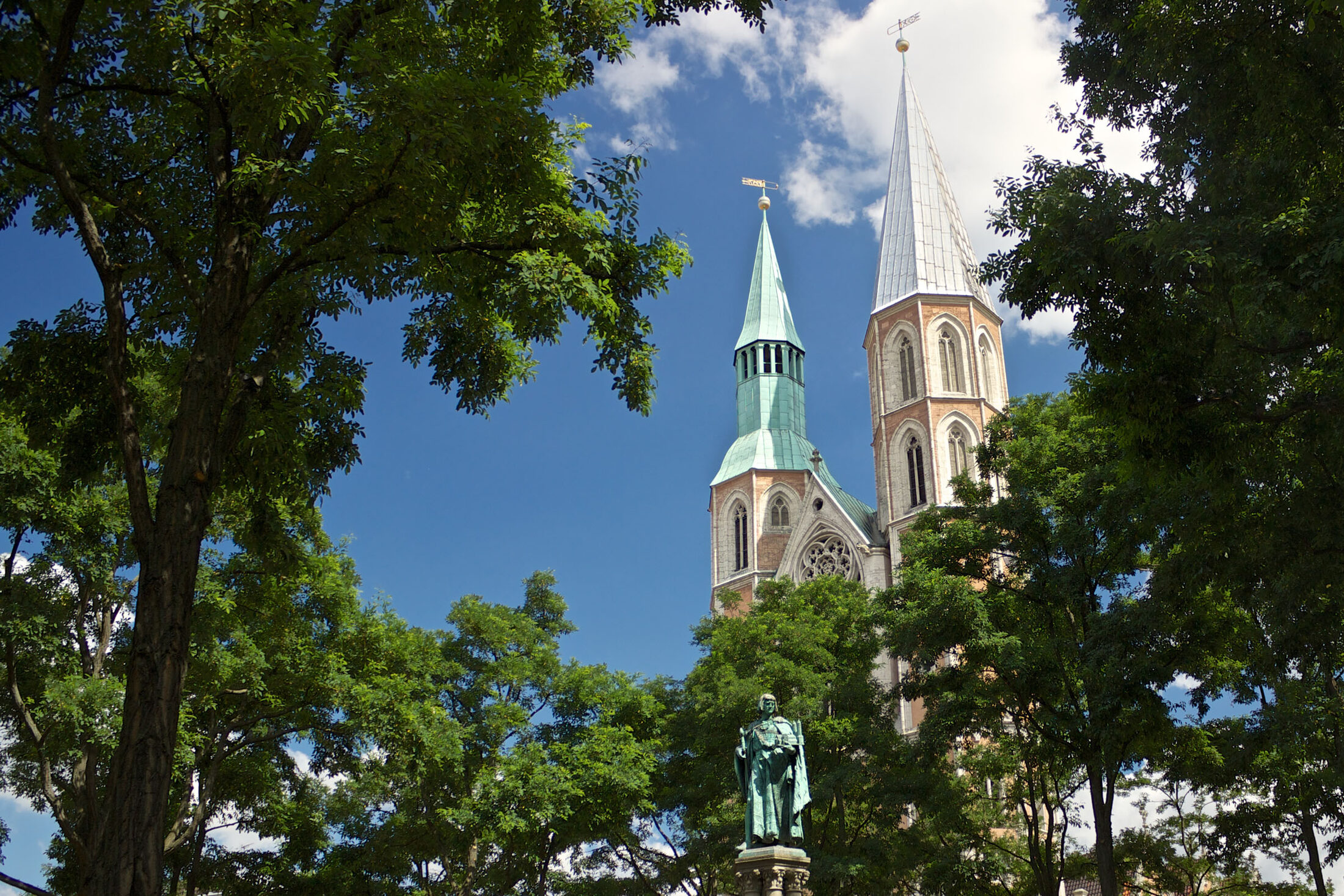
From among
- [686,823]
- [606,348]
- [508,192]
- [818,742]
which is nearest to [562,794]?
[686,823]

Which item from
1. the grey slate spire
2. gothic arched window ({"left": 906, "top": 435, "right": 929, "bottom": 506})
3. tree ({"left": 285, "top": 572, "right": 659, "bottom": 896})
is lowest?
tree ({"left": 285, "top": 572, "right": 659, "bottom": 896})

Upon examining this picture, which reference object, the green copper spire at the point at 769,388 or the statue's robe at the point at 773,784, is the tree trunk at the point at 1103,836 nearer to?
the statue's robe at the point at 773,784

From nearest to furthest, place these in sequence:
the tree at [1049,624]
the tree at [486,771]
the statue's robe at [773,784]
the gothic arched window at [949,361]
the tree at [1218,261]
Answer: the tree at [1218,261] → the statue's robe at [773,784] → the tree at [1049,624] → the tree at [486,771] → the gothic arched window at [949,361]

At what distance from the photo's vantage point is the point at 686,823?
877 inches

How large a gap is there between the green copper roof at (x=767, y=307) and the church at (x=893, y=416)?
1.65m

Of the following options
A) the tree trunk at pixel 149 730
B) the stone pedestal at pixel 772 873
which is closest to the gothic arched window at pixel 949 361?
the stone pedestal at pixel 772 873

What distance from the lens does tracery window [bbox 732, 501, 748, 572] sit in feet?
172

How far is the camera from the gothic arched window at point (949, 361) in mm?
46062

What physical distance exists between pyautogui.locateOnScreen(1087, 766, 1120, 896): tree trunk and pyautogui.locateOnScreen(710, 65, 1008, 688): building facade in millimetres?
23229

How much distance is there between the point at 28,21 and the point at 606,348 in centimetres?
460

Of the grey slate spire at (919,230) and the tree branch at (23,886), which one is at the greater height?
the grey slate spire at (919,230)

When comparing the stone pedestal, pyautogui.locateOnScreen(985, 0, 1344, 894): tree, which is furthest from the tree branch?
pyautogui.locateOnScreen(985, 0, 1344, 894): tree

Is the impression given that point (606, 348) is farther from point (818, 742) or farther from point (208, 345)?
point (818, 742)

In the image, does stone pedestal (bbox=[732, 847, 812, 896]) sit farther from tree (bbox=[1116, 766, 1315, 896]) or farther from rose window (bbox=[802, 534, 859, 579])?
rose window (bbox=[802, 534, 859, 579])
